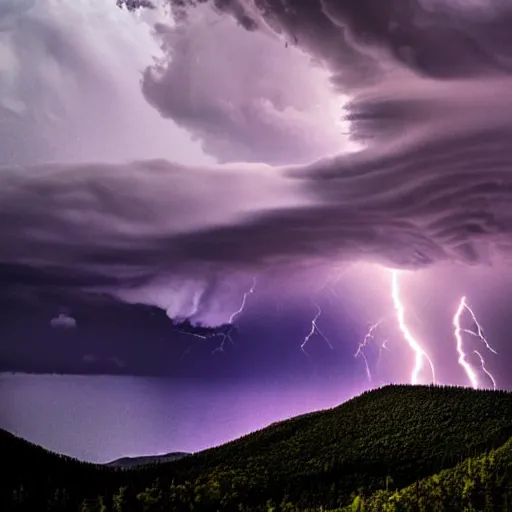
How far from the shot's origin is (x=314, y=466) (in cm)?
3869

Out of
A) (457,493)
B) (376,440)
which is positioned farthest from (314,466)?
(457,493)

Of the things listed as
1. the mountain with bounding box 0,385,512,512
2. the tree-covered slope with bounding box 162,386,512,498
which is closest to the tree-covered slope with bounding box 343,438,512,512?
the mountain with bounding box 0,385,512,512

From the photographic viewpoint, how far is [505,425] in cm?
4316

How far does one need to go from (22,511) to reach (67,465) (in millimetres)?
6517

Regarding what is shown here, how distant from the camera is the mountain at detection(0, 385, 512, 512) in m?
32.0

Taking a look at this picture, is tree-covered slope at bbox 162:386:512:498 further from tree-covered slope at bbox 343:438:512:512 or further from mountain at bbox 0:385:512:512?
tree-covered slope at bbox 343:438:512:512

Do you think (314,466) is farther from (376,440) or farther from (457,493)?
(457,493)

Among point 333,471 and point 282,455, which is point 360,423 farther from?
point 333,471

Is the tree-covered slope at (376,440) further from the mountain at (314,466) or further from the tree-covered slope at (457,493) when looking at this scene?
the tree-covered slope at (457,493)

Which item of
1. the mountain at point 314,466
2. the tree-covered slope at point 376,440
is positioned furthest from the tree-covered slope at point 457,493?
the tree-covered slope at point 376,440

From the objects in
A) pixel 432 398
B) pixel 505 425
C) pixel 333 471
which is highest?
pixel 432 398

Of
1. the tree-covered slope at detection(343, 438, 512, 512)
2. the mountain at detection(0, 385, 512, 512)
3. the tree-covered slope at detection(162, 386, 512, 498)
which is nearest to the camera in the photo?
the tree-covered slope at detection(343, 438, 512, 512)

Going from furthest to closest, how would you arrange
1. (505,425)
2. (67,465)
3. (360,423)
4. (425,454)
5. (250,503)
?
1. (360,423)
2. (505,425)
3. (425,454)
4. (67,465)
5. (250,503)

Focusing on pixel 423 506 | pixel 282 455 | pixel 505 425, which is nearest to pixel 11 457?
pixel 282 455
